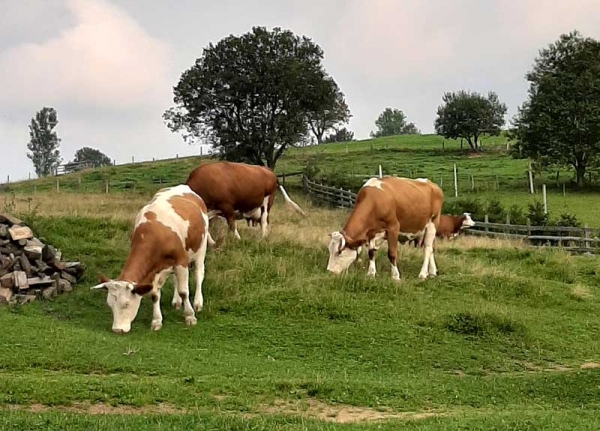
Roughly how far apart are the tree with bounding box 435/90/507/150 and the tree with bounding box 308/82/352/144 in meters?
19.3

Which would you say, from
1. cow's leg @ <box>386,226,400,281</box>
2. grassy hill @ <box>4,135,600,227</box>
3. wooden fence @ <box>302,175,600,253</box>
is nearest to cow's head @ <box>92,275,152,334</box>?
cow's leg @ <box>386,226,400,281</box>

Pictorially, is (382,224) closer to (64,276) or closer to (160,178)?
(64,276)

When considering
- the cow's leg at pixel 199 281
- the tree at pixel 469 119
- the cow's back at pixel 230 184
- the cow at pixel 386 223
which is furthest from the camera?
the tree at pixel 469 119

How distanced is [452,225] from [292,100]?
19658 mm

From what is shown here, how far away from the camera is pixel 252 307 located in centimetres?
1265

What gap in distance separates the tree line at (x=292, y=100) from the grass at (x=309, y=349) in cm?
2421

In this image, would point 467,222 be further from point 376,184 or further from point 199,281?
point 199,281

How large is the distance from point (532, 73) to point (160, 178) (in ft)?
90.1

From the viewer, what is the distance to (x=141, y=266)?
11516mm

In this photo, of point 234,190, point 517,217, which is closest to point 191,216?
point 234,190

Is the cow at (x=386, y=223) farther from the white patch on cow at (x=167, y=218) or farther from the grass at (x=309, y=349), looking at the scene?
the white patch on cow at (x=167, y=218)

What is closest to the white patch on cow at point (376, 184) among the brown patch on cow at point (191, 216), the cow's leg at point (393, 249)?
the cow's leg at point (393, 249)

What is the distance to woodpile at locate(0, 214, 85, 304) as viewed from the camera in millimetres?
12781

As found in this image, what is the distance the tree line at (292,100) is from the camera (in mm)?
41188
